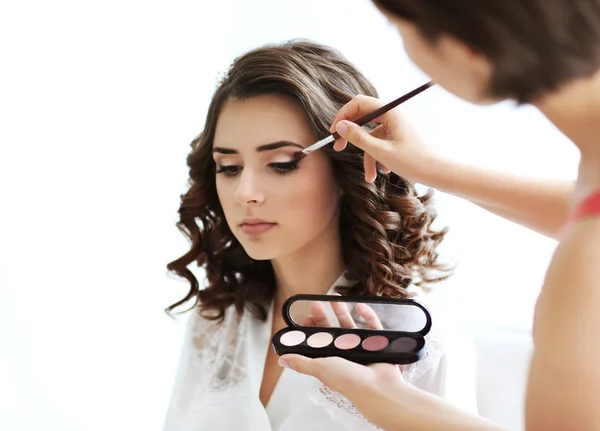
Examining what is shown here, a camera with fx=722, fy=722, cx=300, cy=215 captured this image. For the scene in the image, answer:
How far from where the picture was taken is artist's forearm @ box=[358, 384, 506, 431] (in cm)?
61

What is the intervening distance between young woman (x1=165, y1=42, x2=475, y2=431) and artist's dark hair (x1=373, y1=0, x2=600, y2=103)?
23.5 inches

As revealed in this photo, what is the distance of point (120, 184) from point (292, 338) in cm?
91

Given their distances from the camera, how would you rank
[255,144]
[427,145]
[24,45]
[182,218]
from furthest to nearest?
[24,45] → [182,218] → [255,144] → [427,145]

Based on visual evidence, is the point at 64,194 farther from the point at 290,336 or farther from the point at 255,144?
the point at 290,336

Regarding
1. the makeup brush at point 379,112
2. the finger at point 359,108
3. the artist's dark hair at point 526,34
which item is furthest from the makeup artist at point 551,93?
the finger at point 359,108

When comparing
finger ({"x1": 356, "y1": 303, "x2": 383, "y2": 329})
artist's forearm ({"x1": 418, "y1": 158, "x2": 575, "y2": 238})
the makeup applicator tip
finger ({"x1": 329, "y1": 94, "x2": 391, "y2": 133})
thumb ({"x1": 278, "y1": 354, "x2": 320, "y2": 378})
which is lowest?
thumb ({"x1": 278, "y1": 354, "x2": 320, "y2": 378})

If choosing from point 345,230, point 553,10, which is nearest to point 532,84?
point 553,10

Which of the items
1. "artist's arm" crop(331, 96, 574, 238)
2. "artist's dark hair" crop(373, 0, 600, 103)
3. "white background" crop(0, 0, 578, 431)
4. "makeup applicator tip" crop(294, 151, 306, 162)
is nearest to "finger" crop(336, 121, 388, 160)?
"artist's arm" crop(331, 96, 574, 238)

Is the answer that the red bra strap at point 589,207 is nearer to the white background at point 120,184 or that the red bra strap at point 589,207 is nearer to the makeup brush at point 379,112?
the makeup brush at point 379,112

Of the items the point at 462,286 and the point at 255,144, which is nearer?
the point at 255,144

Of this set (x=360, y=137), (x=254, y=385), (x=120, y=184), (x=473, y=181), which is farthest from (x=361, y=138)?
(x=120, y=184)

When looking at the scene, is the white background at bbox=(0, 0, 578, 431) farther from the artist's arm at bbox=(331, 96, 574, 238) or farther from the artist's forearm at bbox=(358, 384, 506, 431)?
the artist's forearm at bbox=(358, 384, 506, 431)

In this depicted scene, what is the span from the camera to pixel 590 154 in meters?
0.56

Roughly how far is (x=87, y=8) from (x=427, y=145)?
108cm
